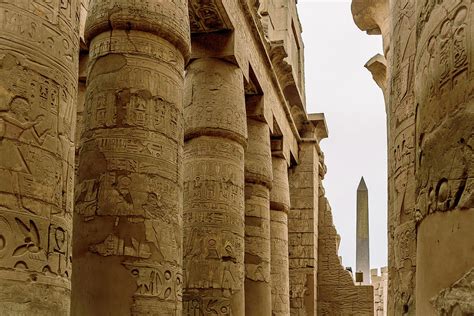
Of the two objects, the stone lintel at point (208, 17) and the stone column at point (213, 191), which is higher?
the stone lintel at point (208, 17)

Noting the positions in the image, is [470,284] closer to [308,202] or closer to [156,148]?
[156,148]

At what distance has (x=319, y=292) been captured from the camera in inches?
757

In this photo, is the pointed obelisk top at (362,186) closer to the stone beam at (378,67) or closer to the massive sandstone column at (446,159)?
the stone beam at (378,67)

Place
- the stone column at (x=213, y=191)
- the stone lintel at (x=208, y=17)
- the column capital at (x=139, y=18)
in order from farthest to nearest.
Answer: the stone lintel at (x=208, y=17) < the stone column at (x=213, y=191) < the column capital at (x=139, y=18)

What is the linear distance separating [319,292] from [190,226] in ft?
31.1

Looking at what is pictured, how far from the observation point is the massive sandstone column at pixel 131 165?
690 centimetres

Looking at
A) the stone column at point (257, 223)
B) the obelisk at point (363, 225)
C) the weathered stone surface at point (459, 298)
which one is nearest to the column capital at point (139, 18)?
the weathered stone surface at point (459, 298)

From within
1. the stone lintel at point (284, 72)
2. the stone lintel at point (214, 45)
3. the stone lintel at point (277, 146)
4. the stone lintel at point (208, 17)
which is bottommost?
the stone lintel at point (277, 146)

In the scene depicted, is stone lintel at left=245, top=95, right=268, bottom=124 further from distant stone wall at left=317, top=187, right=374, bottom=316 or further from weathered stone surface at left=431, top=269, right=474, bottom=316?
weathered stone surface at left=431, top=269, right=474, bottom=316

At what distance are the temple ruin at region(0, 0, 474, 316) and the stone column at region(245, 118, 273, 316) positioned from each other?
0.03 meters

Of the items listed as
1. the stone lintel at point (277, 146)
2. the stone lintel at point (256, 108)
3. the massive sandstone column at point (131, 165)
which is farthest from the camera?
the stone lintel at point (277, 146)

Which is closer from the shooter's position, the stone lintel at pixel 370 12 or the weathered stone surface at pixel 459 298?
the weathered stone surface at pixel 459 298

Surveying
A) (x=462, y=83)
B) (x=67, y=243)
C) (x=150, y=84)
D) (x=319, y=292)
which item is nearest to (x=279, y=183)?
(x=319, y=292)

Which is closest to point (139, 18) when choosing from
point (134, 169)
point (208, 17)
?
point (134, 169)
